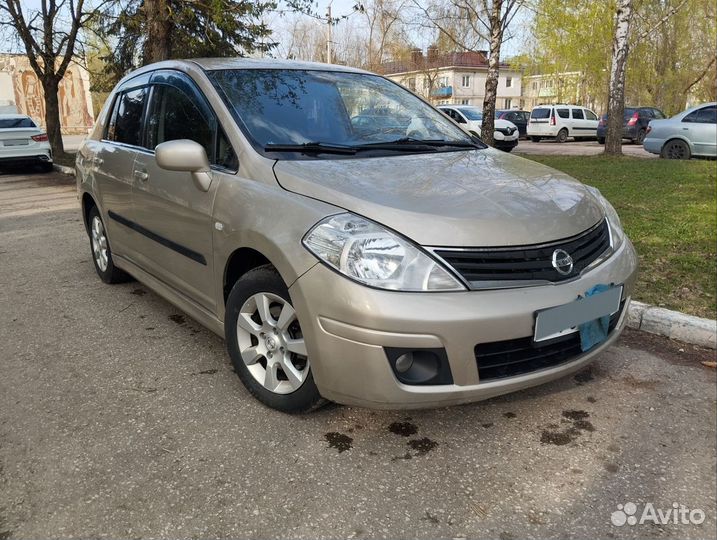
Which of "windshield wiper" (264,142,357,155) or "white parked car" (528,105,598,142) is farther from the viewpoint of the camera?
"white parked car" (528,105,598,142)

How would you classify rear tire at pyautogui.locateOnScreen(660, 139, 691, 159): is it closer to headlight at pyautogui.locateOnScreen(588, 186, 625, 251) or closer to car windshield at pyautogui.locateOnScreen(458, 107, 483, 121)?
car windshield at pyautogui.locateOnScreen(458, 107, 483, 121)

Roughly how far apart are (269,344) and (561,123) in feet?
84.6

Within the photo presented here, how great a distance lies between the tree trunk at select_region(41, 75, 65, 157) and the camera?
16734 millimetres

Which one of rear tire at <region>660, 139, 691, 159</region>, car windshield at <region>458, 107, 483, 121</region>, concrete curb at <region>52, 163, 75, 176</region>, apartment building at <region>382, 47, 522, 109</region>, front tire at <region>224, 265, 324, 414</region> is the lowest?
concrete curb at <region>52, 163, 75, 176</region>

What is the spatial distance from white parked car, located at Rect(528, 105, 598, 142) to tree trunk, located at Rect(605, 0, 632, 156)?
13.3 meters

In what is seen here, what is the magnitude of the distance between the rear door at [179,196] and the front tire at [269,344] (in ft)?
1.10

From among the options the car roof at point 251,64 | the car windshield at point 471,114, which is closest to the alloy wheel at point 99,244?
the car roof at point 251,64

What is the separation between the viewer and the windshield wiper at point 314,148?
2943 mm

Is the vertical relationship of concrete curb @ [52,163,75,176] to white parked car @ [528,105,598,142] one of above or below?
below

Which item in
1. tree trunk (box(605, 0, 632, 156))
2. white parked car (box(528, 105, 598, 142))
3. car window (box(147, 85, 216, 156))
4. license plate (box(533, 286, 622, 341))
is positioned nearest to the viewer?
license plate (box(533, 286, 622, 341))

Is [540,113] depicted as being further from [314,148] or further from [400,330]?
[400,330]

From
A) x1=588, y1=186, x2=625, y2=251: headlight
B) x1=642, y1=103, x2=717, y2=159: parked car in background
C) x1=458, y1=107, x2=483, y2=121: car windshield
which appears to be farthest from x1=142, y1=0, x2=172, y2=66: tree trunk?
x1=458, y1=107, x2=483, y2=121: car windshield

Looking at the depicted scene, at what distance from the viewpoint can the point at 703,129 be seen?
12195 millimetres

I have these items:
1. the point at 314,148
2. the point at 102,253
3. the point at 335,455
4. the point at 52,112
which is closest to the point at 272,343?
the point at 335,455
